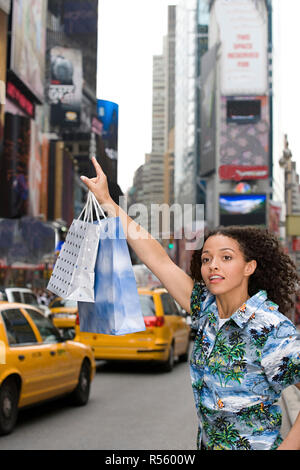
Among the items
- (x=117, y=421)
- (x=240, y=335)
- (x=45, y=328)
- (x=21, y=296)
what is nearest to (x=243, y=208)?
(x=21, y=296)

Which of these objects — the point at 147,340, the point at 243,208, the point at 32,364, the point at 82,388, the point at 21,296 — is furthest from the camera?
the point at 243,208

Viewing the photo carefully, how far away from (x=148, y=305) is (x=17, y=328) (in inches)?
229

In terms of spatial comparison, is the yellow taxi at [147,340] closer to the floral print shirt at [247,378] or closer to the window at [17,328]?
the window at [17,328]

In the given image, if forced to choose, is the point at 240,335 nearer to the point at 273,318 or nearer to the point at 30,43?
the point at 273,318

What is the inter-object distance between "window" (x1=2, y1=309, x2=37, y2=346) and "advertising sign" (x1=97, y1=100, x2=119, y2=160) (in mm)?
5639

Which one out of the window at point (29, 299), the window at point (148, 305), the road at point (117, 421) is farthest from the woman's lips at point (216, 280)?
the window at point (29, 299)

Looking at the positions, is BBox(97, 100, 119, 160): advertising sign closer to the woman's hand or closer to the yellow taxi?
the woman's hand

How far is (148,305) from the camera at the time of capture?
43.4ft

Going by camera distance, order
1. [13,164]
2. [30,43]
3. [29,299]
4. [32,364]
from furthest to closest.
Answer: [30,43] < [13,164] < [29,299] < [32,364]

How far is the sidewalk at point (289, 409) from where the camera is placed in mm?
7450

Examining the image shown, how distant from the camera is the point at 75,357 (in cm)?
903

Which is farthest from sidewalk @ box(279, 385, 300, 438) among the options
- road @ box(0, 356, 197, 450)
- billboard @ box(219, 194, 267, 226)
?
billboard @ box(219, 194, 267, 226)

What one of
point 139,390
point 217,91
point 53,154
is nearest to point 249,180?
point 217,91
